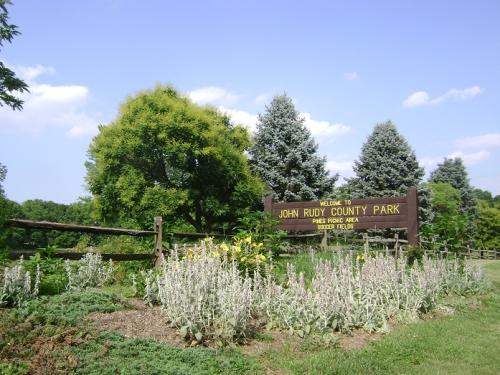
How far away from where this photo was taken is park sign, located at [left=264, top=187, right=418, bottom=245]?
14.4 metres

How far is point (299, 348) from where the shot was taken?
17.6ft

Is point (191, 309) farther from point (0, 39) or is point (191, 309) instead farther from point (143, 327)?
point (0, 39)

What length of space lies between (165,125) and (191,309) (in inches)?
565

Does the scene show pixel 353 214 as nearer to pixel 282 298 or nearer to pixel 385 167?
pixel 282 298

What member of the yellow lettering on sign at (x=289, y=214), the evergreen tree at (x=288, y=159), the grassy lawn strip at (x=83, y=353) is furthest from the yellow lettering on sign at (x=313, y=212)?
the grassy lawn strip at (x=83, y=353)

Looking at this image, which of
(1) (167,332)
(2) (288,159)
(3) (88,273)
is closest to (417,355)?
(1) (167,332)

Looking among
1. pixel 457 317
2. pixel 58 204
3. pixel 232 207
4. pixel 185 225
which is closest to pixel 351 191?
pixel 232 207

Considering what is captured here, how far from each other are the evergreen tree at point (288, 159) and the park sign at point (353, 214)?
5581 mm

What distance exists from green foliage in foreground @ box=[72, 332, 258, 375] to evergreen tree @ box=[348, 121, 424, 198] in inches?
869

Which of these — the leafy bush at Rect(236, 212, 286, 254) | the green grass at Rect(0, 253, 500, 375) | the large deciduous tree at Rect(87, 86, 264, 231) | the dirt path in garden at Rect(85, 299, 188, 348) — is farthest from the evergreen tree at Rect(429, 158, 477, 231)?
the dirt path in garden at Rect(85, 299, 188, 348)

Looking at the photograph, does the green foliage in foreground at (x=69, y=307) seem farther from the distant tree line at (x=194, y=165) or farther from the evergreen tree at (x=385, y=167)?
the evergreen tree at (x=385, y=167)

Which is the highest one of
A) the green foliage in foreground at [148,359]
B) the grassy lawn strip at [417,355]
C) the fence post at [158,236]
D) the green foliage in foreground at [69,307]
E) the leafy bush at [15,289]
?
the fence post at [158,236]

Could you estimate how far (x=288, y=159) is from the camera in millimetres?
22609

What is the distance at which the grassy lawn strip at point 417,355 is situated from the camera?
189 inches
